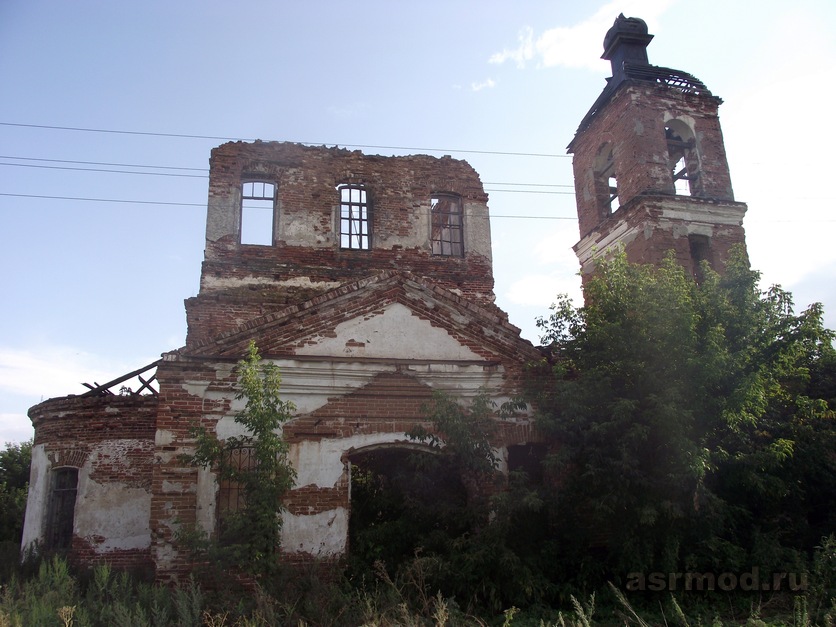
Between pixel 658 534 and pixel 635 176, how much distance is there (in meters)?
9.59

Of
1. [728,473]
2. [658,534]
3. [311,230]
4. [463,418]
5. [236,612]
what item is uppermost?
[311,230]

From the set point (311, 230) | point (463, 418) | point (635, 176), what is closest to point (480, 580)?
point (463, 418)

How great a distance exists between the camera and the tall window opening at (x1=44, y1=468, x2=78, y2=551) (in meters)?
13.1

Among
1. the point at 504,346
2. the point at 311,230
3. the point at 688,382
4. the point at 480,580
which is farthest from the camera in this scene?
the point at 311,230

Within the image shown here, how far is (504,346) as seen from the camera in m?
11.2

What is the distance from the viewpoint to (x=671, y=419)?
866cm

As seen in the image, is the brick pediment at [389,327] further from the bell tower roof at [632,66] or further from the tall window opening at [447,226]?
the bell tower roof at [632,66]

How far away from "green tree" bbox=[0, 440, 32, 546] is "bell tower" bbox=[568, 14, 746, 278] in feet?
57.2

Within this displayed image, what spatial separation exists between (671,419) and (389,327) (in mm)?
4632

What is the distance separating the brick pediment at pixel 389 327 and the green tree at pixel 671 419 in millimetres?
1195

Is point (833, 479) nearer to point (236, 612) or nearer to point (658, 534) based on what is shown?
point (658, 534)

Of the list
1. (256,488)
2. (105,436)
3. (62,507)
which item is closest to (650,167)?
(256,488)

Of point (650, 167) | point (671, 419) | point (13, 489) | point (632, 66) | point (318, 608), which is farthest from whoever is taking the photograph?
point (13, 489)

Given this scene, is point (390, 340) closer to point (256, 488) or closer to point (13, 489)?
point (256, 488)
